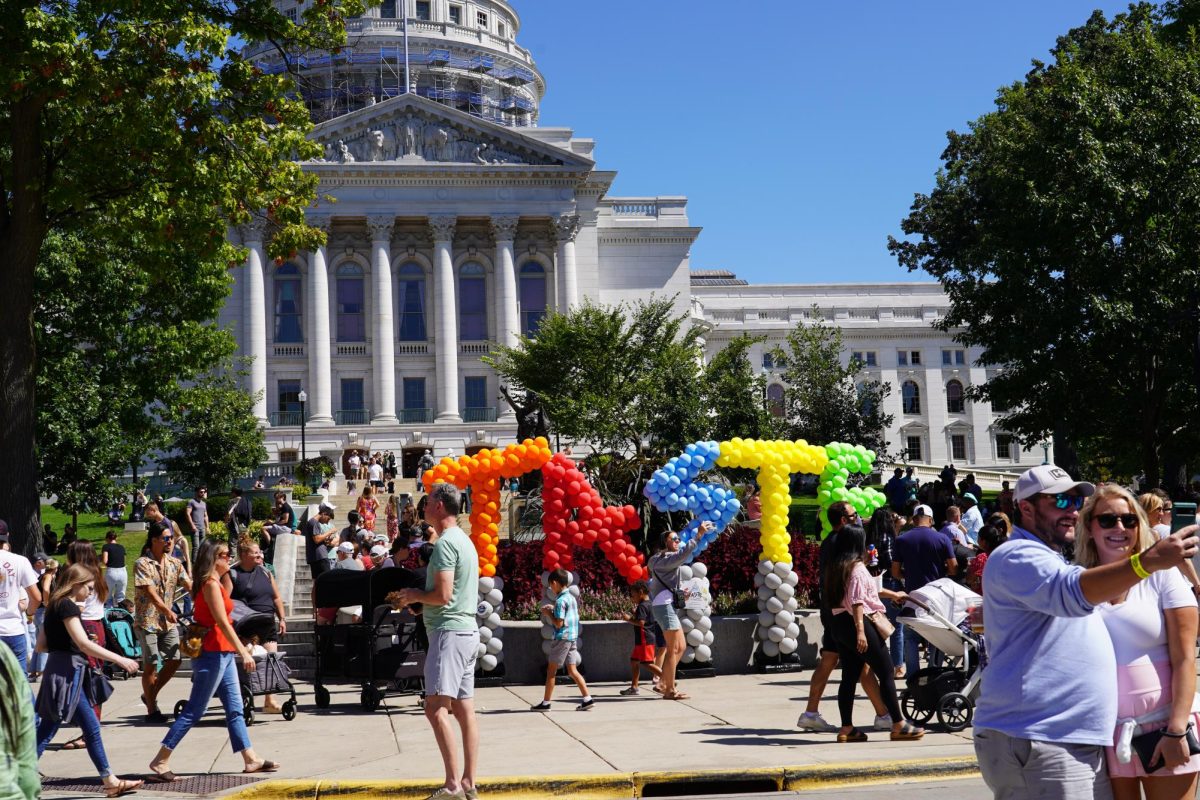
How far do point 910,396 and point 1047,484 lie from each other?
79885 millimetres

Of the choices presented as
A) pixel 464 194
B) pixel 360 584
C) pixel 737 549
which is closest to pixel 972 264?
pixel 737 549

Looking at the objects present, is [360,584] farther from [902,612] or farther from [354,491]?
[354,491]

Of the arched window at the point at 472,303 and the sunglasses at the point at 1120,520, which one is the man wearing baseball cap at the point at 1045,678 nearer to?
the sunglasses at the point at 1120,520

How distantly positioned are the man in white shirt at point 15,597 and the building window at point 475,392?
5683 centimetres

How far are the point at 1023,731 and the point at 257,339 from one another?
63.9 metres

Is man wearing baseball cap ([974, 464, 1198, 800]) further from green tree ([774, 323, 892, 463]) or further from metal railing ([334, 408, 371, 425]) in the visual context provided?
metal railing ([334, 408, 371, 425])

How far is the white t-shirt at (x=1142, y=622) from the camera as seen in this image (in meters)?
5.49

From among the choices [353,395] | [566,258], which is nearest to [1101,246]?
[566,258]

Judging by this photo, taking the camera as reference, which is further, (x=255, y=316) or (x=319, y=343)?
(x=319, y=343)

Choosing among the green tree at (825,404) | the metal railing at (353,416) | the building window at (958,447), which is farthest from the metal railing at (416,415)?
the building window at (958,447)

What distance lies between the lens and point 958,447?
8412 cm

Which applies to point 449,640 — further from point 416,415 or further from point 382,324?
point 416,415

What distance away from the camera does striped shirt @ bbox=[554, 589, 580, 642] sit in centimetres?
1401

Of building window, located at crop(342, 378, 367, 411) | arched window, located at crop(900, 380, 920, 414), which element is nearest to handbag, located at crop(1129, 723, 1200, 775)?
building window, located at crop(342, 378, 367, 411)
